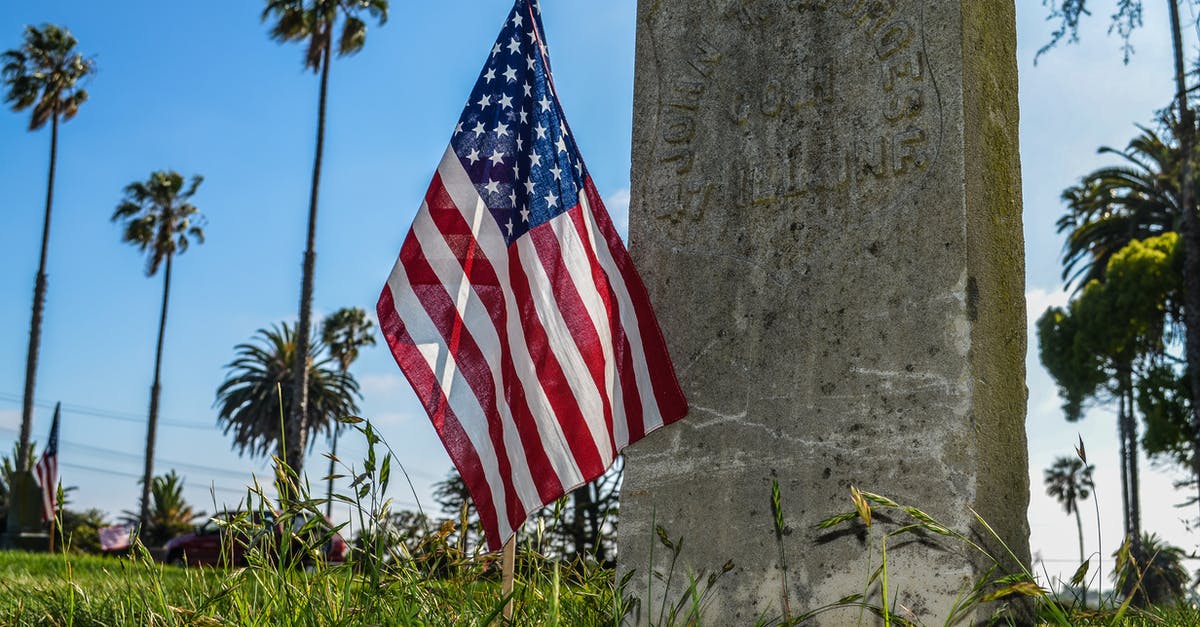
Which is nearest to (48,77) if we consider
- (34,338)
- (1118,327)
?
(34,338)

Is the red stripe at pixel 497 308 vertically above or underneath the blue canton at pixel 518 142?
underneath

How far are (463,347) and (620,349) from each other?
20.7 inches

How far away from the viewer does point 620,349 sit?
362 cm

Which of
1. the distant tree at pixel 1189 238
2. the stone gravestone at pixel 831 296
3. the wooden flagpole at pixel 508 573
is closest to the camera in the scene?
the stone gravestone at pixel 831 296

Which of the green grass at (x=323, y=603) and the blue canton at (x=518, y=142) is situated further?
the blue canton at (x=518, y=142)

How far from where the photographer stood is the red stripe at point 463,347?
3.48 m

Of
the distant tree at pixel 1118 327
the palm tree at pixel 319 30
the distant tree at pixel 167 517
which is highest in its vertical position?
the palm tree at pixel 319 30

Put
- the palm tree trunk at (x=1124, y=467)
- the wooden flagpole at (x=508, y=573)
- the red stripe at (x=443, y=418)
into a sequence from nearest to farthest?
the wooden flagpole at (x=508, y=573)
the red stripe at (x=443, y=418)
the palm tree trunk at (x=1124, y=467)

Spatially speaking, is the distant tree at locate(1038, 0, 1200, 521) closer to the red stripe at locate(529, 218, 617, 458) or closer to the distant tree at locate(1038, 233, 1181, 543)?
the distant tree at locate(1038, 233, 1181, 543)

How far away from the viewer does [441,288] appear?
362 centimetres

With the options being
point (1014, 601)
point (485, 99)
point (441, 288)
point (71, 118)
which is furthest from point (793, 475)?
point (71, 118)

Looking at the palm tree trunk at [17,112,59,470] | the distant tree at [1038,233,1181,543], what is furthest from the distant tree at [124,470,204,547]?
the distant tree at [1038,233,1181,543]

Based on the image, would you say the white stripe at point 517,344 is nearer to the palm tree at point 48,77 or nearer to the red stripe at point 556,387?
the red stripe at point 556,387

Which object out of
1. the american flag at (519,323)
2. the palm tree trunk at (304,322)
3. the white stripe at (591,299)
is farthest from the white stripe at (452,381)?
the palm tree trunk at (304,322)
